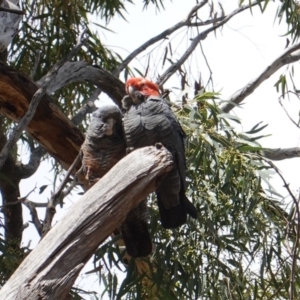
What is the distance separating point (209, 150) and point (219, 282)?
1.49 feet

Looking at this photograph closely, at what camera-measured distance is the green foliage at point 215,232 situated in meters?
2.45

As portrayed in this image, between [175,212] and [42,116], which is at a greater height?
[42,116]

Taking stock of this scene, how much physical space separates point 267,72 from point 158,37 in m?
0.61

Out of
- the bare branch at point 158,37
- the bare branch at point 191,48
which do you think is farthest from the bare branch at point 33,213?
the bare branch at point 158,37

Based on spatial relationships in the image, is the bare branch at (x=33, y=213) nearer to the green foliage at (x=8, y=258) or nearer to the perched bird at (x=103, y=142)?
the perched bird at (x=103, y=142)

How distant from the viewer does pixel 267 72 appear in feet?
12.5

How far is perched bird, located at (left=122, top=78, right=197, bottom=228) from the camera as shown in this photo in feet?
6.69

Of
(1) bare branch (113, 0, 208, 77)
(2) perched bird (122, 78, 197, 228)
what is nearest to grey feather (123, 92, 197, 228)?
(2) perched bird (122, 78, 197, 228)

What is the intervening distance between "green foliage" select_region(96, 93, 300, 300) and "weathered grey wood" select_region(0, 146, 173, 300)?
0.69 meters

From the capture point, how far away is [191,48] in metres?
3.65

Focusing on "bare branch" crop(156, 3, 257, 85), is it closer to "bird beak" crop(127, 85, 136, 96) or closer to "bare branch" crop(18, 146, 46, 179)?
"bare branch" crop(18, 146, 46, 179)

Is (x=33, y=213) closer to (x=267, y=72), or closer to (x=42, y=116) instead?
(x=42, y=116)

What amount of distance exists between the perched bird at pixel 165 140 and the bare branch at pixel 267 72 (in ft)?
5.22

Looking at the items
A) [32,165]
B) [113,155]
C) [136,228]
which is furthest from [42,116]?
[32,165]
